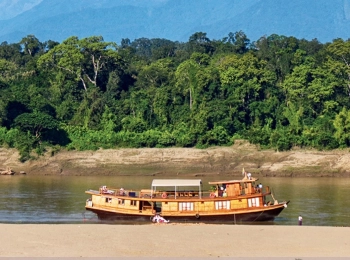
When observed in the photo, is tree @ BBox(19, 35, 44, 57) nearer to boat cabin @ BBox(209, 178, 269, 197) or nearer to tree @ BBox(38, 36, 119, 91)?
tree @ BBox(38, 36, 119, 91)

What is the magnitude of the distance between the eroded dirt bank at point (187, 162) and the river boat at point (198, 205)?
19672 millimetres

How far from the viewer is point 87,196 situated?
1736 inches

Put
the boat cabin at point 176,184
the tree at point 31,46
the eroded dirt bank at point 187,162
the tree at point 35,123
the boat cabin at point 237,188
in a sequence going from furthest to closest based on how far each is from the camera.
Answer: the tree at point 31,46, the tree at point 35,123, the eroded dirt bank at point 187,162, the boat cabin at point 237,188, the boat cabin at point 176,184

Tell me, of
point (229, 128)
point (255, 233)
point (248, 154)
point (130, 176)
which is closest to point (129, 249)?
point (255, 233)

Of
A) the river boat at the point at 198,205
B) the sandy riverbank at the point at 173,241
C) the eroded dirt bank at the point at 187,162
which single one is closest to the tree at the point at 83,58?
the eroded dirt bank at the point at 187,162

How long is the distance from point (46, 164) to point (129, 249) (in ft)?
110

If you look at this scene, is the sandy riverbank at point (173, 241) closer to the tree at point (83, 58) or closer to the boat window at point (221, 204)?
the boat window at point (221, 204)

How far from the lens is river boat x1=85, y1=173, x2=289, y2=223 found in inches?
1425

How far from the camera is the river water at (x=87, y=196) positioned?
3684 cm

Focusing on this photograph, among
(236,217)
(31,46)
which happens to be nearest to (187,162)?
(236,217)

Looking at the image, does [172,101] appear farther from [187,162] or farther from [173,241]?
[173,241]

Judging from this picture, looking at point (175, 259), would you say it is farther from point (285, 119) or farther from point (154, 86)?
point (154, 86)

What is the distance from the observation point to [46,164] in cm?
5903

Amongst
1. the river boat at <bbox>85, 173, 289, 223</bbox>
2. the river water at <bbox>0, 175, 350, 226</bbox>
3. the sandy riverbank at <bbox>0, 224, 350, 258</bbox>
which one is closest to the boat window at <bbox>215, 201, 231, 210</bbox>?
Answer: the river boat at <bbox>85, 173, 289, 223</bbox>
